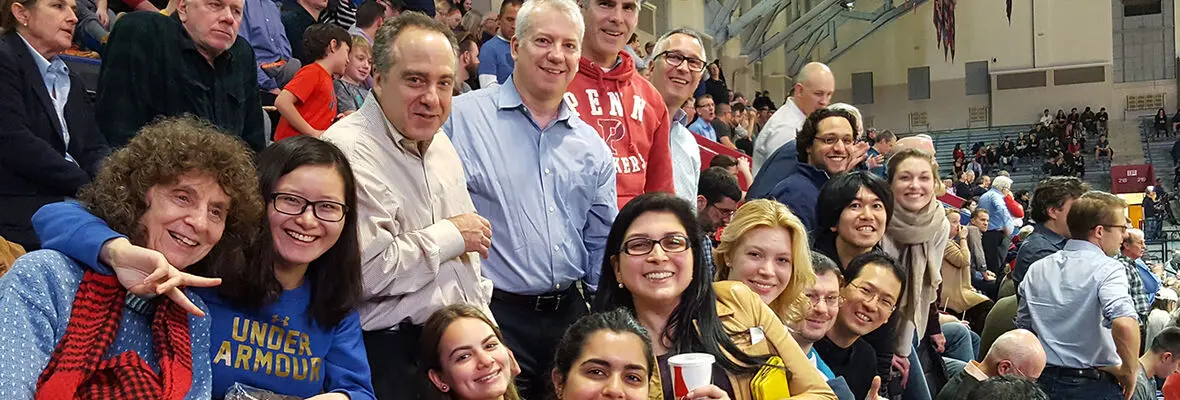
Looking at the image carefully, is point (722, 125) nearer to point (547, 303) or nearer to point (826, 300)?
point (826, 300)

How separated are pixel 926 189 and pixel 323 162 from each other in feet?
9.47

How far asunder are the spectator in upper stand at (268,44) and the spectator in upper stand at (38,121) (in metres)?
1.88

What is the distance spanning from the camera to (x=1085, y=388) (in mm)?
5543

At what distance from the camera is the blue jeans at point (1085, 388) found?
5.52 m

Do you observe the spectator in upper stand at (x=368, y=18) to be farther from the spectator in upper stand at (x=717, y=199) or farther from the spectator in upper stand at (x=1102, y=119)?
the spectator in upper stand at (x=1102, y=119)

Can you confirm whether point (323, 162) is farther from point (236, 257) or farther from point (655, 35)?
point (655, 35)

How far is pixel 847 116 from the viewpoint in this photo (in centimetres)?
450

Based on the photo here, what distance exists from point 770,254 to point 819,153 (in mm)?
1284

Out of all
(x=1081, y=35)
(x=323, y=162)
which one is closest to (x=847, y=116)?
(x=323, y=162)

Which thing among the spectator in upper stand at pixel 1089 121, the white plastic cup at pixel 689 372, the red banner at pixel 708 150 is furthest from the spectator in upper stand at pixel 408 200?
the spectator in upper stand at pixel 1089 121

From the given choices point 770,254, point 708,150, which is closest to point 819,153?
point 770,254

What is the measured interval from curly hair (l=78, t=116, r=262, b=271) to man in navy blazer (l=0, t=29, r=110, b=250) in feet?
4.57

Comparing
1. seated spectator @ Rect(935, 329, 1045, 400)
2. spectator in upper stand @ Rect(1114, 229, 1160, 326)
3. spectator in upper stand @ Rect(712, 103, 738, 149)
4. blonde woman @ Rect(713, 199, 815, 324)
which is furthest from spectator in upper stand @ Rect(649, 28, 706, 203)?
spectator in upper stand @ Rect(712, 103, 738, 149)

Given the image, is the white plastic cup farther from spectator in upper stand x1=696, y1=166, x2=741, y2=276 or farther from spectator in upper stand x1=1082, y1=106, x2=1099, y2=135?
spectator in upper stand x1=1082, y1=106, x2=1099, y2=135
